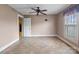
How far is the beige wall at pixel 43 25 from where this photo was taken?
11.8 m

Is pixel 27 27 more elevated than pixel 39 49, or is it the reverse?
pixel 27 27

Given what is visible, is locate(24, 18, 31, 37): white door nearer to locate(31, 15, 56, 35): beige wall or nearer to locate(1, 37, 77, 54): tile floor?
locate(31, 15, 56, 35): beige wall

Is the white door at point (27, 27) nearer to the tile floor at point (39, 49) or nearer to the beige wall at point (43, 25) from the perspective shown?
the beige wall at point (43, 25)

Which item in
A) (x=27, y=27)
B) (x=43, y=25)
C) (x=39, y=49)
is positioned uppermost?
(x=43, y=25)

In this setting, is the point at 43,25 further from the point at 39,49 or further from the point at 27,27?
the point at 39,49

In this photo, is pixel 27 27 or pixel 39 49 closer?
pixel 39 49

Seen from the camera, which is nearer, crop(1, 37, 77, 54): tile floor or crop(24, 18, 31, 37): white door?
crop(1, 37, 77, 54): tile floor

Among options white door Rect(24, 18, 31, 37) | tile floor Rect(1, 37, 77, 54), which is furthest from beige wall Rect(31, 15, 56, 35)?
tile floor Rect(1, 37, 77, 54)

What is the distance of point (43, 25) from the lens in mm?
11797

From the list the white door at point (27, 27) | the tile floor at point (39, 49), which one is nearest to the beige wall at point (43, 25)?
the white door at point (27, 27)

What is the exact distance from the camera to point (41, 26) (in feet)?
38.7

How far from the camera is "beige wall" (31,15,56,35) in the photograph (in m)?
11.8

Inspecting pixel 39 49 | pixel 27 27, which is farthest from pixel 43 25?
pixel 39 49
